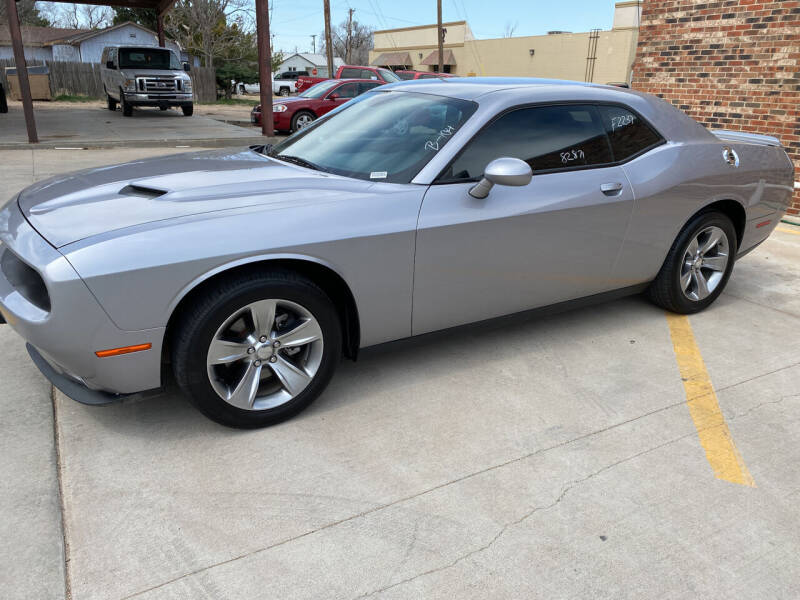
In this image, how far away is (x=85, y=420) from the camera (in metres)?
2.95

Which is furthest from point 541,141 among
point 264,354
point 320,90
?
point 320,90

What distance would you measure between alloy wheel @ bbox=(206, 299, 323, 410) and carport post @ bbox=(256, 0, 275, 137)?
10603 millimetres

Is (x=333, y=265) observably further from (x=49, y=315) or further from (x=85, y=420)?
(x=85, y=420)

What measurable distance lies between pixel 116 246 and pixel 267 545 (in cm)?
125

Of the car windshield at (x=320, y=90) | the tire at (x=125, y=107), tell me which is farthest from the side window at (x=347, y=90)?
the tire at (x=125, y=107)

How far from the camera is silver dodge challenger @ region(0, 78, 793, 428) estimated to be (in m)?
2.52

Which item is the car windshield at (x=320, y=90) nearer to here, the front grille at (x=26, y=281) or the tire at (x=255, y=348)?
the front grille at (x=26, y=281)

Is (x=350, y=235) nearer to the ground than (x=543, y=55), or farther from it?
nearer to the ground

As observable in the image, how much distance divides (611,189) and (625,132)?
0.47 m

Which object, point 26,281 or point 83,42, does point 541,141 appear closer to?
point 26,281

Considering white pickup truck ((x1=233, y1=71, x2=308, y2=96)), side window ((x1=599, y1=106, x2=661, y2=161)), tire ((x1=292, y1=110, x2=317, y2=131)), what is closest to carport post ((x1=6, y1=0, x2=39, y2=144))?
tire ((x1=292, y1=110, x2=317, y2=131))

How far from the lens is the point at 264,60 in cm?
1274

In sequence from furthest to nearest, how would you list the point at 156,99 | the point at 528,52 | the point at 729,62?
the point at 528,52, the point at 156,99, the point at 729,62

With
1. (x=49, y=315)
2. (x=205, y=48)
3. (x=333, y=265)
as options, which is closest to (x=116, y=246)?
(x=49, y=315)
